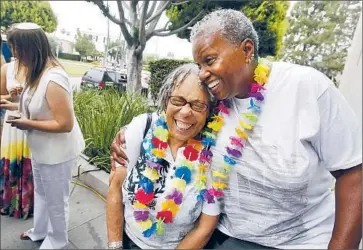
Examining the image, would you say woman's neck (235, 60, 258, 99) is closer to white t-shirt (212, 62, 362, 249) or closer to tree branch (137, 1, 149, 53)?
white t-shirt (212, 62, 362, 249)

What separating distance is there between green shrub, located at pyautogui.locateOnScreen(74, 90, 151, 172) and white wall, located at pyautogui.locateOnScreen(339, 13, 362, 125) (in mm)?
691

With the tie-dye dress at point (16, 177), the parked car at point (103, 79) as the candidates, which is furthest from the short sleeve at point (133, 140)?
the tie-dye dress at point (16, 177)

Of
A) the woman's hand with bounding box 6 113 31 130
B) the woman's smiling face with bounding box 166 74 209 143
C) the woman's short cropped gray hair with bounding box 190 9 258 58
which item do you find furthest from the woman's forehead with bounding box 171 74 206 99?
the woman's hand with bounding box 6 113 31 130

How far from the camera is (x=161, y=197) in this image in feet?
2.69

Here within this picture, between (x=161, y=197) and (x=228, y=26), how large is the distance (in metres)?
A: 0.55

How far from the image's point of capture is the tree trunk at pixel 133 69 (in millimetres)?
938

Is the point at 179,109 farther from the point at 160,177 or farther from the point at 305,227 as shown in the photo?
the point at 305,227

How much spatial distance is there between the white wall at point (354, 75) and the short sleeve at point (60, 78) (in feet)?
3.16

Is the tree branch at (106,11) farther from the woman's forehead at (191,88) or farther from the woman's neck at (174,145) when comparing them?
the woman's neck at (174,145)

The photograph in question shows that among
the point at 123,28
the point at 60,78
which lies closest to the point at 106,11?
the point at 123,28

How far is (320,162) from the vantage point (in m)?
0.71

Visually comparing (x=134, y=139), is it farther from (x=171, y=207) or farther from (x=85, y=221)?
(x=85, y=221)

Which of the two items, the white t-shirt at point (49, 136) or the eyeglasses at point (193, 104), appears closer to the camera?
the eyeglasses at point (193, 104)

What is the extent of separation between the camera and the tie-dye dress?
97 cm
